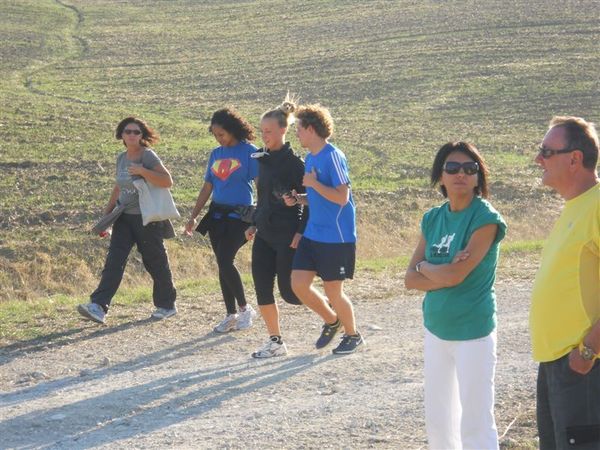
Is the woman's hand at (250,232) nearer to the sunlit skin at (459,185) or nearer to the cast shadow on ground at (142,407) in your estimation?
the cast shadow on ground at (142,407)

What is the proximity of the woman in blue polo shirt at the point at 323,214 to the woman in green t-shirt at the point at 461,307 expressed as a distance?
247cm

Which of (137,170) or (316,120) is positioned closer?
(316,120)

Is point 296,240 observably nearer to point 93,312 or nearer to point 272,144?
point 272,144

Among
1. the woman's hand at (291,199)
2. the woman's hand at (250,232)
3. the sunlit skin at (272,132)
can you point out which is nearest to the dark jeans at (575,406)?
the woman's hand at (291,199)

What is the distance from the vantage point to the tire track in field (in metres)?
31.9

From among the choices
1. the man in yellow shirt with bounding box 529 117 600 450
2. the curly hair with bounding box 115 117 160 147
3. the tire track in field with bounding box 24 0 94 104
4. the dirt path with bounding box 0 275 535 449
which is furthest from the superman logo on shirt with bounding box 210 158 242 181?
the tire track in field with bounding box 24 0 94 104

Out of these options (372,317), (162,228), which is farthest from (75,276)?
(372,317)

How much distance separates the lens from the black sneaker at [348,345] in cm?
850

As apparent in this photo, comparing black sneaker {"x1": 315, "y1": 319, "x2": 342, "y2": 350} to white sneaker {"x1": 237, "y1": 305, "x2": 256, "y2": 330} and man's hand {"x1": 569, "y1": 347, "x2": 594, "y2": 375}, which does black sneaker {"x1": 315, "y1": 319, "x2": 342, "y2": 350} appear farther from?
man's hand {"x1": 569, "y1": 347, "x2": 594, "y2": 375}

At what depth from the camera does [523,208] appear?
1836 cm

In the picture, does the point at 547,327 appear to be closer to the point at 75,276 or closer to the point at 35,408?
the point at 35,408

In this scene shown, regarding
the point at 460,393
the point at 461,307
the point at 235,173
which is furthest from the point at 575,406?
the point at 235,173

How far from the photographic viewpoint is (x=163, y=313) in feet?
32.9

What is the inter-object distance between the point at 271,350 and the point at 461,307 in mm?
3309
